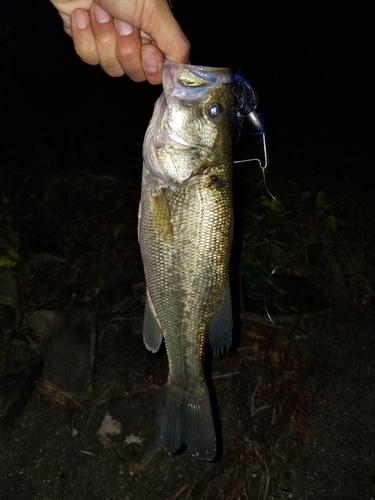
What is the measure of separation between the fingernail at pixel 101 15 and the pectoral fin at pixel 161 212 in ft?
3.21

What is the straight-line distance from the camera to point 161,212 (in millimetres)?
1914

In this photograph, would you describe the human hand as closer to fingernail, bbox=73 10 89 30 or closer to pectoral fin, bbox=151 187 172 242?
fingernail, bbox=73 10 89 30

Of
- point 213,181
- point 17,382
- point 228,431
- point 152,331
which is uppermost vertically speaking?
point 213,181

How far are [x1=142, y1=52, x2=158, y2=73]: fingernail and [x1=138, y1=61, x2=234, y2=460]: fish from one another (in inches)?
9.8

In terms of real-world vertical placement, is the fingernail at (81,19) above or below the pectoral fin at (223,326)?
above

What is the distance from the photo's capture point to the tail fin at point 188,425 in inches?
88.2

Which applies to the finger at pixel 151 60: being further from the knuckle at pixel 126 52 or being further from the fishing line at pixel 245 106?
the fishing line at pixel 245 106

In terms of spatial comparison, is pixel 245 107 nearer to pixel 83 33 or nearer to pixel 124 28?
pixel 124 28

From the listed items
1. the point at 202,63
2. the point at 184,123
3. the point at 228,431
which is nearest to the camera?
the point at 184,123

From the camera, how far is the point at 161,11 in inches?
75.8

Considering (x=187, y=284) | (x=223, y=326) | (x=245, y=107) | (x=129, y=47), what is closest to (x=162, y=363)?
(x=223, y=326)

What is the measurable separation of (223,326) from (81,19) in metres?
1.72

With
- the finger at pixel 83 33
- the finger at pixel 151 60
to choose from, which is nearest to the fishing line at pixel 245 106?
the finger at pixel 151 60

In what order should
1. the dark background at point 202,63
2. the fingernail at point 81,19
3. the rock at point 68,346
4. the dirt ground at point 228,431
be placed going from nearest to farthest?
the fingernail at point 81,19 < the dirt ground at point 228,431 < the rock at point 68,346 < the dark background at point 202,63
